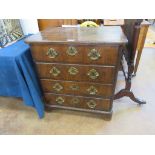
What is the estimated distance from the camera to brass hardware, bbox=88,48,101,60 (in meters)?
1.07

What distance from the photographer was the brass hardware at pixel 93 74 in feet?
3.86

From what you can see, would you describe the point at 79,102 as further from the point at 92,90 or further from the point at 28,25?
the point at 28,25

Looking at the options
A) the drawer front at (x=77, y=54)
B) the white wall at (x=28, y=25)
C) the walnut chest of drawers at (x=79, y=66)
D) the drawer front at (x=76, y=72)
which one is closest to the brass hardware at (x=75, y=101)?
the walnut chest of drawers at (x=79, y=66)

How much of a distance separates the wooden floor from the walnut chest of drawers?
12 cm

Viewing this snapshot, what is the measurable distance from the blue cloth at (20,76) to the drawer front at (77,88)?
0.11 metres

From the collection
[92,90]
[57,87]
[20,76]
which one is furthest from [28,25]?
[92,90]

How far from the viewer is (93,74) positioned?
1.19 m

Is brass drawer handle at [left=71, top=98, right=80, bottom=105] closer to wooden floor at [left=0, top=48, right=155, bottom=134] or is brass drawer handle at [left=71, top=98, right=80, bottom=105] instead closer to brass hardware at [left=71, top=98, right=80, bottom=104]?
brass hardware at [left=71, top=98, right=80, bottom=104]

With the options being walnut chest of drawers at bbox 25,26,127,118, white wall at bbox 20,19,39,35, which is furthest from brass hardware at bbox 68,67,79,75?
white wall at bbox 20,19,39,35

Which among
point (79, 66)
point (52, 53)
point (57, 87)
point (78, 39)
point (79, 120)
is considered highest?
point (78, 39)

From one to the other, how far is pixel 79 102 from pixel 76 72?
13.5 inches

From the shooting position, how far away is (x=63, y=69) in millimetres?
1229

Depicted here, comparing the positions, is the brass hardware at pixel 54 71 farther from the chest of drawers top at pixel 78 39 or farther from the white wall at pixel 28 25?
the white wall at pixel 28 25
